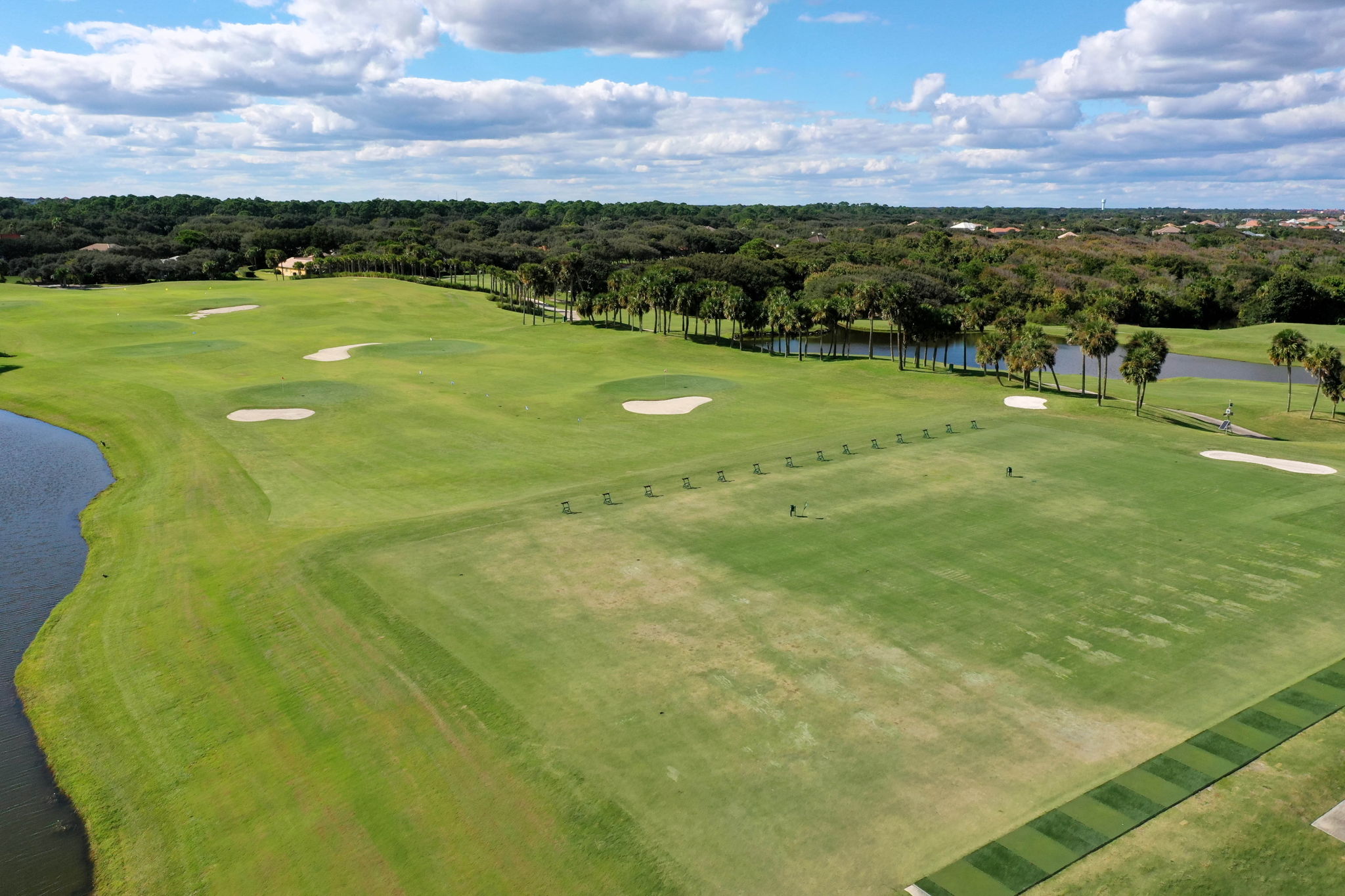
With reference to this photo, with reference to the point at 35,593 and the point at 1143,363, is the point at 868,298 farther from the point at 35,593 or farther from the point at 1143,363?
the point at 35,593

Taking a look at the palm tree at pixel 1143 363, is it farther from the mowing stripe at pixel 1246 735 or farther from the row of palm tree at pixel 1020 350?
the mowing stripe at pixel 1246 735

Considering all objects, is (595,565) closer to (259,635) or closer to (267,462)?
(259,635)

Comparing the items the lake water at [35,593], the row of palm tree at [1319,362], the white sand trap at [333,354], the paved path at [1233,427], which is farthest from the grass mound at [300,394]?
the row of palm tree at [1319,362]

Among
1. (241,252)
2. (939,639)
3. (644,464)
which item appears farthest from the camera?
(241,252)

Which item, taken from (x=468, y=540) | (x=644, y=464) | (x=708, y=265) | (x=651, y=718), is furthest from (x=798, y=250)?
(x=651, y=718)

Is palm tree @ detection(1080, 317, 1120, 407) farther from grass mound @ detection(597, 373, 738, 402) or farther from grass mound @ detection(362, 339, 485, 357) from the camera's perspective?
grass mound @ detection(362, 339, 485, 357)

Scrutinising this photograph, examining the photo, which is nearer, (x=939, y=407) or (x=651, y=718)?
(x=651, y=718)
